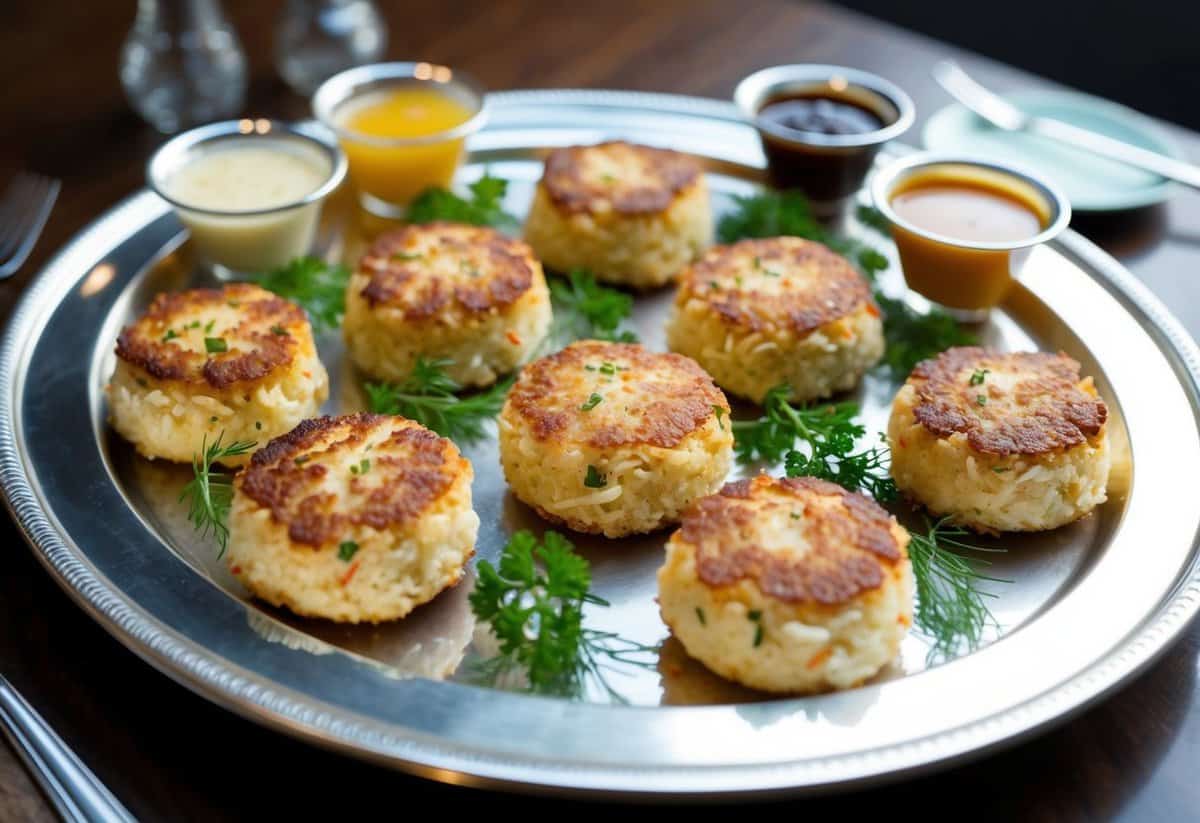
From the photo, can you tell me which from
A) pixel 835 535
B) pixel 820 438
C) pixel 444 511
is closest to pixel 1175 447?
pixel 820 438

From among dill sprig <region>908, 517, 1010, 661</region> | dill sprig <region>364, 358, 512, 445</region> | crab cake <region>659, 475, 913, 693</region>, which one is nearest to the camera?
crab cake <region>659, 475, 913, 693</region>

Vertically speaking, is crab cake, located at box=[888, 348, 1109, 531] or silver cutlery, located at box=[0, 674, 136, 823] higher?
crab cake, located at box=[888, 348, 1109, 531]

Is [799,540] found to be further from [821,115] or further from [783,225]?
[821,115]

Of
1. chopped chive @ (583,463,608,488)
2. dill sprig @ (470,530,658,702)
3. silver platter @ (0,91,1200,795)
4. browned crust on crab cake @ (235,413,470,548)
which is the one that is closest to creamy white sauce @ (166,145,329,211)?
silver platter @ (0,91,1200,795)

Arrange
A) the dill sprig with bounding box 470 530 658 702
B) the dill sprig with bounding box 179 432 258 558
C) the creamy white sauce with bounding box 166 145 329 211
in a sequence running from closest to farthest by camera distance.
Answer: the dill sprig with bounding box 470 530 658 702 < the dill sprig with bounding box 179 432 258 558 < the creamy white sauce with bounding box 166 145 329 211

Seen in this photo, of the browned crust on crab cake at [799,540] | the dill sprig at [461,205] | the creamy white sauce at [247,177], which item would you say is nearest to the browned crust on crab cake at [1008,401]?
the browned crust on crab cake at [799,540]

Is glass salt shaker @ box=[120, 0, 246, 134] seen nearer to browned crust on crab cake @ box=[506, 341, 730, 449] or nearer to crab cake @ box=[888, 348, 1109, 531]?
browned crust on crab cake @ box=[506, 341, 730, 449]
